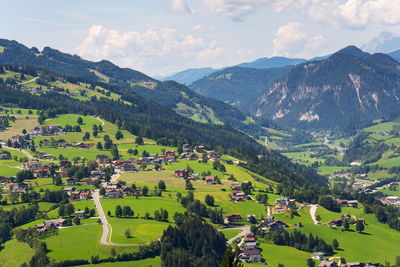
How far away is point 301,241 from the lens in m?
153

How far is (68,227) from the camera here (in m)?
147

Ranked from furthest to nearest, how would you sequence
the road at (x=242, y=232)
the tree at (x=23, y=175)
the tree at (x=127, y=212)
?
the tree at (x=23, y=175) < the tree at (x=127, y=212) < the road at (x=242, y=232)

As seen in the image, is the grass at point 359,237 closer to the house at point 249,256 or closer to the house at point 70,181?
the house at point 249,256

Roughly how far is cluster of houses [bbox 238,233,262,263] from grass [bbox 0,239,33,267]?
55.8 m

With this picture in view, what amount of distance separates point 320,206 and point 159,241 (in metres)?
81.3

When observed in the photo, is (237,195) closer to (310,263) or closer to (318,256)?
(318,256)

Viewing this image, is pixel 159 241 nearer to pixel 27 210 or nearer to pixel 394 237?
pixel 27 210

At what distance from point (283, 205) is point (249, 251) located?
46277mm

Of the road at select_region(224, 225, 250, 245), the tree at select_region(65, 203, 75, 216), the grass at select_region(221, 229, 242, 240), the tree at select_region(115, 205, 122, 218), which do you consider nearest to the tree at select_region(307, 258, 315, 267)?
the road at select_region(224, 225, 250, 245)

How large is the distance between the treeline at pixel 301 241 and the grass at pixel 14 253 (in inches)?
2790

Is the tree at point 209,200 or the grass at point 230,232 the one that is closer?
the grass at point 230,232

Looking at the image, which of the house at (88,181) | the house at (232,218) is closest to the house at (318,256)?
the house at (232,218)

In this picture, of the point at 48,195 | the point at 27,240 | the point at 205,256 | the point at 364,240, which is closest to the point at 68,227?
the point at 27,240

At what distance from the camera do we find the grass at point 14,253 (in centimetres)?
12712
